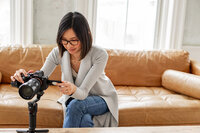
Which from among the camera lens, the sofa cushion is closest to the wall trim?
the sofa cushion

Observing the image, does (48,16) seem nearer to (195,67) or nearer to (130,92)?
(130,92)

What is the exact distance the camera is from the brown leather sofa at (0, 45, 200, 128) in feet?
5.32

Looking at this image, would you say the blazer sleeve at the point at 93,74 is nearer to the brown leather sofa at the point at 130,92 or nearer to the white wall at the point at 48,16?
the brown leather sofa at the point at 130,92

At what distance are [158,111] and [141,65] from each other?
67 centimetres

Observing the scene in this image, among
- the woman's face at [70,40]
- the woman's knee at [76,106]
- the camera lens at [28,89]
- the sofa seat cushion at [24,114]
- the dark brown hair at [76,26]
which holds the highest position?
the dark brown hair at [76,26]

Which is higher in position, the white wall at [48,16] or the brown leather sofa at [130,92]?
the white wall at [48,16]

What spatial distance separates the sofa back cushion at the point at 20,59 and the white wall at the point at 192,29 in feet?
5.68

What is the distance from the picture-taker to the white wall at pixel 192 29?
2.88 m

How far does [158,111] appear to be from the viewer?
5.79 feet

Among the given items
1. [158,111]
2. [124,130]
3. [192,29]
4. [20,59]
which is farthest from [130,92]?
[192,29]

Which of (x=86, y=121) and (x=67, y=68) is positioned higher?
(x=67, y=68)

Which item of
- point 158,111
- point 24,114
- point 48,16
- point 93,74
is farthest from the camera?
point 48,16

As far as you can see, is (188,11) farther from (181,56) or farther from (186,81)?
(186,81)

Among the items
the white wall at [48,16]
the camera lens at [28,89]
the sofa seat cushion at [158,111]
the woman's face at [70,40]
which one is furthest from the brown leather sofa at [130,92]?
the camera lens at [28,89]
